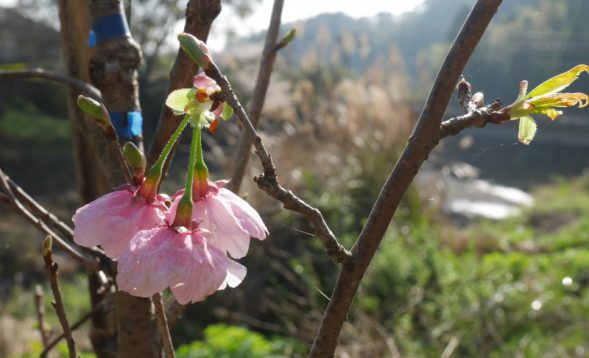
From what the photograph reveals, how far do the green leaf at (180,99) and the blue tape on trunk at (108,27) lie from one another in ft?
0.88

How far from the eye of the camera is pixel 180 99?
41 centimetres

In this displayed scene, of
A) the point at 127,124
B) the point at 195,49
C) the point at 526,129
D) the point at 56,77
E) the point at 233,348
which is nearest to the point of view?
the point at 195,49

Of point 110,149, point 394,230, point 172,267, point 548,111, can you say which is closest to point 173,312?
point 110,149

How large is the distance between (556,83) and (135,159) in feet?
0.96

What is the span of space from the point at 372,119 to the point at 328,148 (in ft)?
1.29

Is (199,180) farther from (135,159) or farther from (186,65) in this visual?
(186,65)

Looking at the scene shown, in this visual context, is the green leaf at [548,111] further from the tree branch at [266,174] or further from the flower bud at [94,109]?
the flower bud at [94,109]

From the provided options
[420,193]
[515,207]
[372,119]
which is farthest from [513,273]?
[515,207]

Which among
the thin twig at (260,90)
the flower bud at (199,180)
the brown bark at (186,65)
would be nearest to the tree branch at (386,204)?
the flower bud at (199,180)

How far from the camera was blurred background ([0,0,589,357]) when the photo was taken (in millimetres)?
2525

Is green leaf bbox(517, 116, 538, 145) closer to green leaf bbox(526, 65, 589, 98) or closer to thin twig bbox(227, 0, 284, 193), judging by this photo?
green leaf bbox(526, 65, 589, 98)

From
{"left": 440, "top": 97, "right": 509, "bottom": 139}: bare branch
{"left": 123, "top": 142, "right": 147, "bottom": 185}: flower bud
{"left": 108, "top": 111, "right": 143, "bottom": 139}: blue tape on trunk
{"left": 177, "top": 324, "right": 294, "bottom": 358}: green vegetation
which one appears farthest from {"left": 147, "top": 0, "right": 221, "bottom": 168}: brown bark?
{"left": 177, "top": 324, "right": 294, "bottom": 358}: green vegetation

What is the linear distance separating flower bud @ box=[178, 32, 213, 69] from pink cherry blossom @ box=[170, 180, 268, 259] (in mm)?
91

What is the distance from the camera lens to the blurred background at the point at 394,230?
8.29 feet
